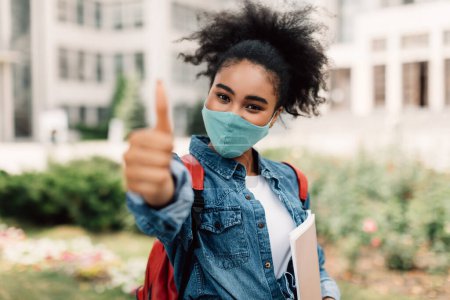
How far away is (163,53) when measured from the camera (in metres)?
30.5

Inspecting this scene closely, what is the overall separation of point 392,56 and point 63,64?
57.4 ft

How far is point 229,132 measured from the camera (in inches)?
60.4

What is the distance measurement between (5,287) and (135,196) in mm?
3620

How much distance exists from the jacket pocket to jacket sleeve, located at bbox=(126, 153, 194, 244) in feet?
0.79

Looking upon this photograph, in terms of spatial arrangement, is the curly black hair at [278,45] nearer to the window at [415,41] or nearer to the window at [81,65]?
the window at [415,41]

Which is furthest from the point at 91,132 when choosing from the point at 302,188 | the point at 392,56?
the point at 302,188

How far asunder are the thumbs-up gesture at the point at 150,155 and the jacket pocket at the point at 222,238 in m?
0.41

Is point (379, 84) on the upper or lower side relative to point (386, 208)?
upper

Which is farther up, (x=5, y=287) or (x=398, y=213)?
(x=398, y=213)

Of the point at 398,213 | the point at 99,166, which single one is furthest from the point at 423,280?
the point at 99,166

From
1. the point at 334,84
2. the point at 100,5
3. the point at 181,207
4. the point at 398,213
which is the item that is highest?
the point at 100,5

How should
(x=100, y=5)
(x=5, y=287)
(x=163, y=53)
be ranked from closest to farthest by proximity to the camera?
(x=5, y=287)
(x=163, y=53)
(x=100, y=5)

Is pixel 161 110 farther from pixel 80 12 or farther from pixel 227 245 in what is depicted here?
pixel 80 12

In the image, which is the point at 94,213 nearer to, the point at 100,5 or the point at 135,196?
the point at 135,196
